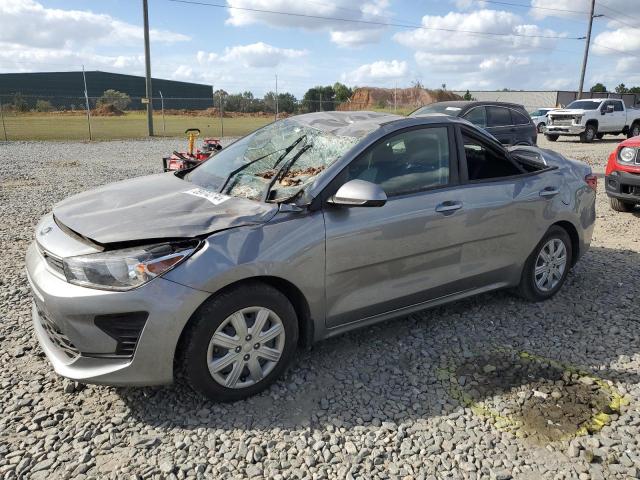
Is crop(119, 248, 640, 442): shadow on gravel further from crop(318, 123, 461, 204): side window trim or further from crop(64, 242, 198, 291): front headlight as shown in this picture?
crop(318, 123, 461, 204): side window trim

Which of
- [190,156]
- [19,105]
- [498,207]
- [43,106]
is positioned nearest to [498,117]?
[190,156]

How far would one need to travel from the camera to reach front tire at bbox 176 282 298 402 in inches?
113

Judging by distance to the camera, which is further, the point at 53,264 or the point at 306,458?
the point at 53,264

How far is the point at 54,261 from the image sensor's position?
9.64ft

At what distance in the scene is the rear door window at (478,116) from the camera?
11047 mm

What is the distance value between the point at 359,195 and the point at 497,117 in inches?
374

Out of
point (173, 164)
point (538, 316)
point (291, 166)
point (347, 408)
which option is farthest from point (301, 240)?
point (173, 164)

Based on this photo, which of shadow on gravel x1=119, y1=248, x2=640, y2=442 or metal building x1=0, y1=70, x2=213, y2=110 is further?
metal building x1=0, y1=70, x2=213, y2=110

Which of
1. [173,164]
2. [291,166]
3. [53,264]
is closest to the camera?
[53,264]

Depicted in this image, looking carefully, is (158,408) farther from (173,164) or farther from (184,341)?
(173,164)

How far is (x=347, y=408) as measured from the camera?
10.3 feet

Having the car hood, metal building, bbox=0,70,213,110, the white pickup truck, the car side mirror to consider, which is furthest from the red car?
metal building, bbox=0,70,213,110

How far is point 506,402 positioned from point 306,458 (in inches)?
52.4

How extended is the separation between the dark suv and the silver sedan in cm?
693
